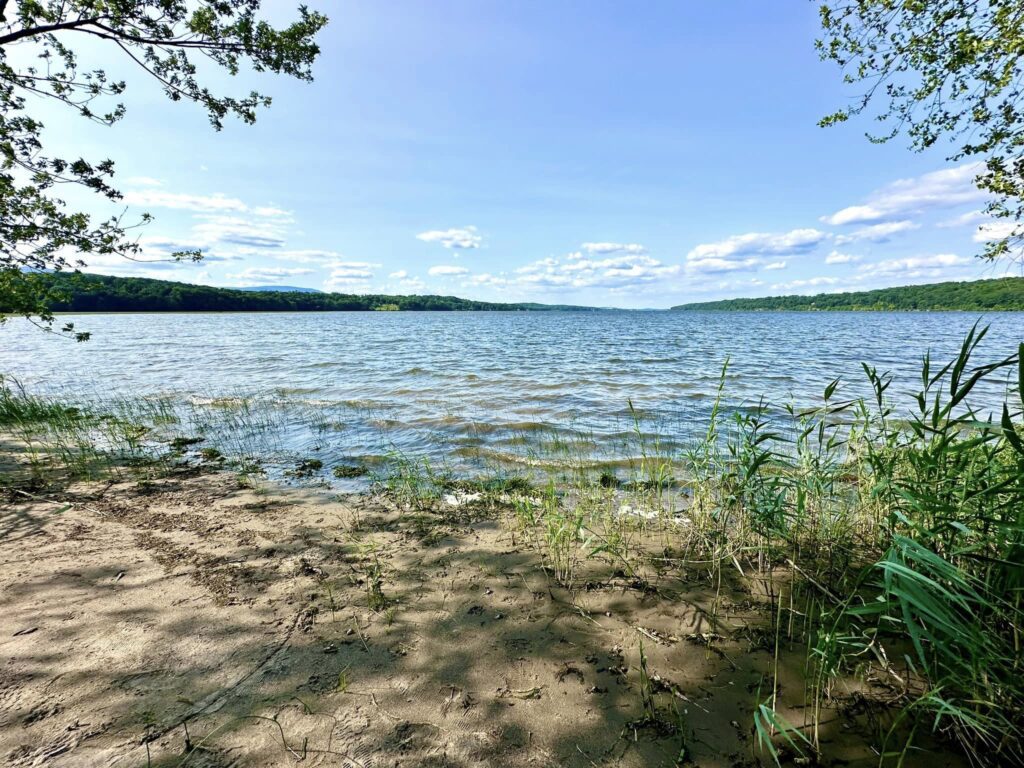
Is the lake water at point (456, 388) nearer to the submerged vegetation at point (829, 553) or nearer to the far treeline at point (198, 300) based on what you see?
the submerged vegetation at point (829, 553)

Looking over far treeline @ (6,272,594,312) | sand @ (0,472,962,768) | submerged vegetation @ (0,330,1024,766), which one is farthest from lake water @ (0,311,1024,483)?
far treeline @ (6,272,594,312)

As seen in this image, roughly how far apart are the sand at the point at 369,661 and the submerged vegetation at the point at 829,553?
83 millimetres

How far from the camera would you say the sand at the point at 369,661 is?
2.30 m

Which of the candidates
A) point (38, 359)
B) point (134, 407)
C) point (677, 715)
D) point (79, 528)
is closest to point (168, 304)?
point (38, 359)

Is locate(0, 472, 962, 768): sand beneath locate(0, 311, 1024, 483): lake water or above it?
above

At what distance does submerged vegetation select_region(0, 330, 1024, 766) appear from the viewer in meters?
2.08

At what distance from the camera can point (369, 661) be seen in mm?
2932

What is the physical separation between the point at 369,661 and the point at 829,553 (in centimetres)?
359

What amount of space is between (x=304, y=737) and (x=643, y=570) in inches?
116

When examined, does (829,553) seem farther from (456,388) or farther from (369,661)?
(456,388)

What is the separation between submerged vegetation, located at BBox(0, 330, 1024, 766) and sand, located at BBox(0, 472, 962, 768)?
83 mm

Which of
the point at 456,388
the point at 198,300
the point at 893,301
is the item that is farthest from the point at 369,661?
the point at 893,301

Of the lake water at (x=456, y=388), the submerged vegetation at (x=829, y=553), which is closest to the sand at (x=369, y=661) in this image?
the submerged vegetation at (x=829, y=553)

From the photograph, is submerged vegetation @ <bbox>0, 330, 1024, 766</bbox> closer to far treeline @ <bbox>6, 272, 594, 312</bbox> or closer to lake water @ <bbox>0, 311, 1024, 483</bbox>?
lake water @ <bbox>0, 311, 1024, 483</bbox>
